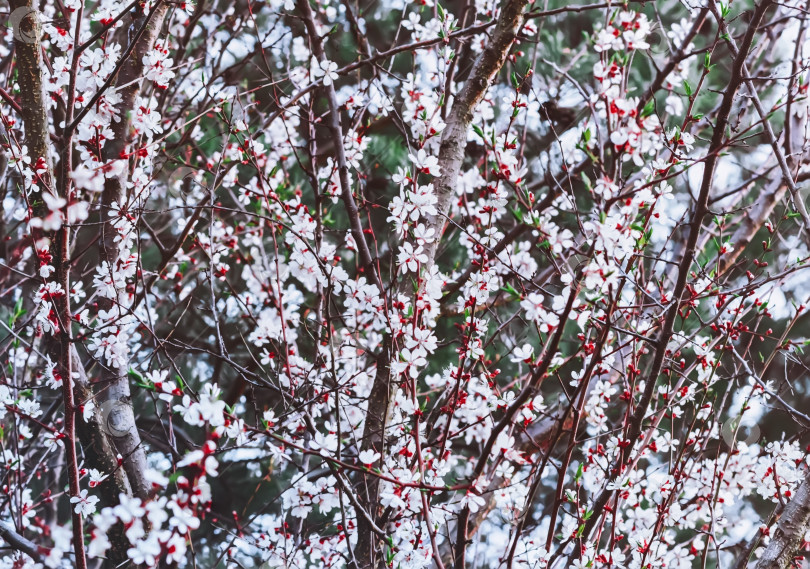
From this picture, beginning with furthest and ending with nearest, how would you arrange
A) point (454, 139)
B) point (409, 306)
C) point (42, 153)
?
point (454, 139) < point (42, 153) < point (409, 306)

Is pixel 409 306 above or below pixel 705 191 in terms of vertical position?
above

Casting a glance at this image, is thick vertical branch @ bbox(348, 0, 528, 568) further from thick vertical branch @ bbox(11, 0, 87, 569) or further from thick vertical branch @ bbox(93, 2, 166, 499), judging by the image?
A: thick vertical branch @ bbox(11, 0, 87, 569)

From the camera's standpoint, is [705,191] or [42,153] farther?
[42,153]

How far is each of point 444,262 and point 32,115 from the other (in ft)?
8.18

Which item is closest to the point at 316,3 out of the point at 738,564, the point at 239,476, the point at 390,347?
the point at 390,347

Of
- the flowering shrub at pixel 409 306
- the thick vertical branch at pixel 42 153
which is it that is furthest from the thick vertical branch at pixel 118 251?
the thick vertical branch at pixel 42 153

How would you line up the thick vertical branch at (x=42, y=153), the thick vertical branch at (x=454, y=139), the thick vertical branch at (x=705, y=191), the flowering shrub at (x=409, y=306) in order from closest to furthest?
the thick vertical branch at (x=705, y=191) → the flowering shrub at (x=409, y=306) → the thick vertical branch at (x=42, y=153) → the thick vertical branch at (x=454, y=139)

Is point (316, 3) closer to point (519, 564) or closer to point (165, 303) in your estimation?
point (165, 303)

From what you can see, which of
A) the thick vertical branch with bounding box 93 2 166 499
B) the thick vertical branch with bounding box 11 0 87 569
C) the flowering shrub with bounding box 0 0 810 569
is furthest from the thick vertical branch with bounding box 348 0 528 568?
the thick vertical branch with bounding box 11 0 87 569

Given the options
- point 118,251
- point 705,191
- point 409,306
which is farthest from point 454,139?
point 118,251

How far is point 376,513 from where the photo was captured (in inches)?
80.7

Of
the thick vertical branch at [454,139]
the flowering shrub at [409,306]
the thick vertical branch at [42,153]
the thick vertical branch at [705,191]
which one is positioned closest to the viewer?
the thick vertical branch at [705,191]

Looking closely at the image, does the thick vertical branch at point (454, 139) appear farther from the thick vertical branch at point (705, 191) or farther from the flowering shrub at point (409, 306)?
the thick vertical branch at point (705, 191)

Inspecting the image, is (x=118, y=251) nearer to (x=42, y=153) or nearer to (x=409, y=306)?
(x=42, y=153)
